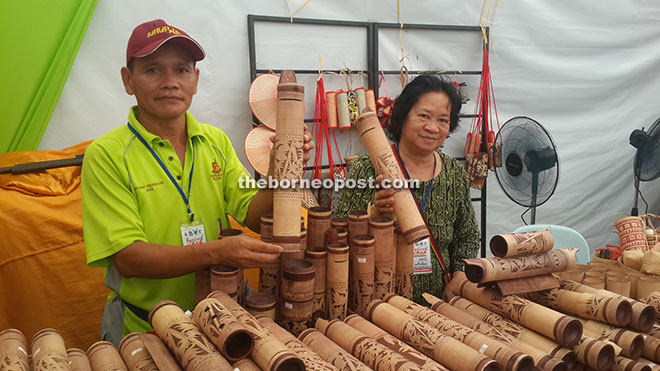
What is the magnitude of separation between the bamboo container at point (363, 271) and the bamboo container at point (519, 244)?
481 millimetres

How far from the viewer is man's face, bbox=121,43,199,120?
5.65 ft

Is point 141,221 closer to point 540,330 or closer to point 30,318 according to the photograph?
point 540,330

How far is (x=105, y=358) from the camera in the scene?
123 cm

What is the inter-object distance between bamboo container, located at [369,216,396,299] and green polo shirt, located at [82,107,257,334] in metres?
0.67

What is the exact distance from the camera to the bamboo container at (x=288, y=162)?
1.46 m

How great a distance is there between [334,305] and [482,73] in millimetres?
3832

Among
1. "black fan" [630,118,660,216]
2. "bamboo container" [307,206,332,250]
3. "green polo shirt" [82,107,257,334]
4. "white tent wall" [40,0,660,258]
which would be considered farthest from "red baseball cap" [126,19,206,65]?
"black fan" [630,118,660,216]

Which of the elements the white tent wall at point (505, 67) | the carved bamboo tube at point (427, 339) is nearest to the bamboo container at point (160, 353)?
the carved bamboo tube at point (427, 339)

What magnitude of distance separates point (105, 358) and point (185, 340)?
0.99 feet

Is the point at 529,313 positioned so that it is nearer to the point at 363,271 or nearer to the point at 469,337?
the point at 469,337

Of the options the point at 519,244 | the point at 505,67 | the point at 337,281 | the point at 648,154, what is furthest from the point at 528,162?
the point at 337,281

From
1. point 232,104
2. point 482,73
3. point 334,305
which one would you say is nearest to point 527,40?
point 482,73

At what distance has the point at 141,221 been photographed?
5.65 ft

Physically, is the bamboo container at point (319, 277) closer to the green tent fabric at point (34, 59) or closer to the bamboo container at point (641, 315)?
the bamboo container at point (641, 315)
